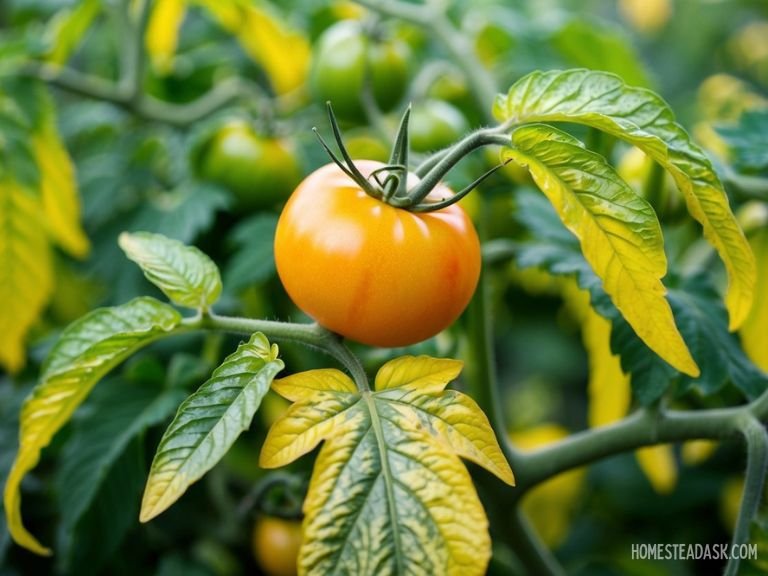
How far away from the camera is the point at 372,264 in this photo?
44 centimetres

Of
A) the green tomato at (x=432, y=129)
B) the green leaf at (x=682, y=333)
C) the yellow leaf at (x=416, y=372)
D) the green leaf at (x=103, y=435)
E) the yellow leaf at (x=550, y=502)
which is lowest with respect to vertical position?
the yellow leaf at (x=550, y=502)

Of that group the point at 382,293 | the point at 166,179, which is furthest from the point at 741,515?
the point at 166,179

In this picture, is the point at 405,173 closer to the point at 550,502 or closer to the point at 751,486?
the point at 751,486

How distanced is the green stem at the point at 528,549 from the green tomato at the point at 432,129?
1.20ft

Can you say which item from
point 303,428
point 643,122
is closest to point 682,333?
point 643,122

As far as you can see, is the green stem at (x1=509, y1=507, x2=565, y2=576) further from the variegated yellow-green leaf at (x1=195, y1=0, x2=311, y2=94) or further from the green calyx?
the variegated yellow-green leaf at (x1=195, y1=0, x2=311, y2=94)

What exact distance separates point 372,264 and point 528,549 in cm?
36

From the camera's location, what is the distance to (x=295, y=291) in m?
0.47

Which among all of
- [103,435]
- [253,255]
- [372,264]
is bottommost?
[103,435]

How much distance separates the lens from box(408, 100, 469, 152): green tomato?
2.61 feet

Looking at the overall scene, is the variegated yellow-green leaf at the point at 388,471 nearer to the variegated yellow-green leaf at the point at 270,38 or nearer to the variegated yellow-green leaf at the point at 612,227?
the variegated yellow-green leaf at the point at 612,227

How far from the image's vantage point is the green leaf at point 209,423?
40 cm

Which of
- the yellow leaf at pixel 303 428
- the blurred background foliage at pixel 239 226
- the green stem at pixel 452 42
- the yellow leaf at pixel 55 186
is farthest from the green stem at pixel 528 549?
the yellow leaf at pixel 55 186

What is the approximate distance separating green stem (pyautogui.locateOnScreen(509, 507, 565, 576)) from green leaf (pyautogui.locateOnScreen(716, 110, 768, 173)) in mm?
350
